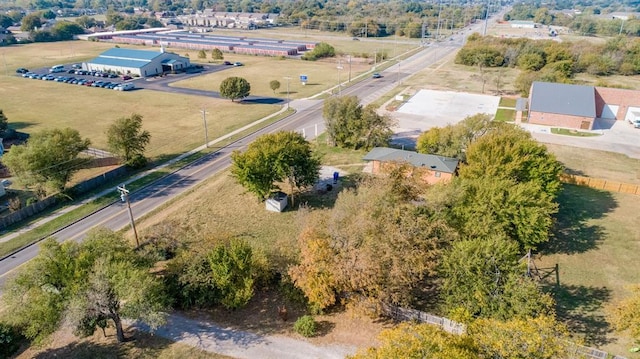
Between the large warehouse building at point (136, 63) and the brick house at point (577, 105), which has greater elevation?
the large warehouse building at point (136, 63)

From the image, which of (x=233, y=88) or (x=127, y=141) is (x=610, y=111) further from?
(x=127, y=141)

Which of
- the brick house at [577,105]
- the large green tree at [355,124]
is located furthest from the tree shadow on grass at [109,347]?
the brick house at [577,105]

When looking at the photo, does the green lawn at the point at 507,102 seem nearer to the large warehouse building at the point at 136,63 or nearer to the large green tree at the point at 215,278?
the large green tree at the point at 215,278

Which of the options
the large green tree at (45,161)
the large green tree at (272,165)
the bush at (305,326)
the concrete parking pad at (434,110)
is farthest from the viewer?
the concrete parking pad at (434,110)

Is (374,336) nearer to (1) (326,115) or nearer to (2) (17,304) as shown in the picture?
(2) (17,304)

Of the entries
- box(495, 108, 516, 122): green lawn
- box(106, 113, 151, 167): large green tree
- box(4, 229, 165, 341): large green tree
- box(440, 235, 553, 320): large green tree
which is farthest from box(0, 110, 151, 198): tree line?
box(495, 108, 516, 122): green lawn

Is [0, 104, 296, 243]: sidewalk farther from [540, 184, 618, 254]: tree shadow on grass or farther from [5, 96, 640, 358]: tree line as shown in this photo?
[540, 184, 618, 254]: tree shadow on grass

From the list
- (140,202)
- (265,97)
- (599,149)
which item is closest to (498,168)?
(599,149)

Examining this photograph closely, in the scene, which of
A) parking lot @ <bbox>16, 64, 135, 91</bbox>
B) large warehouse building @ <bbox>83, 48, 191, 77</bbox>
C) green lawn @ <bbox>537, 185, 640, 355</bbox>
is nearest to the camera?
green lawn @ <bbox>537, 185, 640, 355</bbox>
